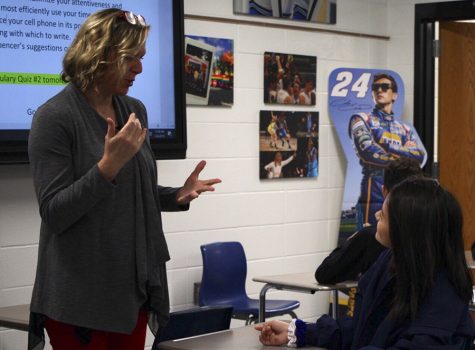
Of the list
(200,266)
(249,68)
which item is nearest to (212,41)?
(249,68)

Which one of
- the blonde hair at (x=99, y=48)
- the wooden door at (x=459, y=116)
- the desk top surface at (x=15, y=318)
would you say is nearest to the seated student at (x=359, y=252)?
the desk top surface at (x=15, y=318)

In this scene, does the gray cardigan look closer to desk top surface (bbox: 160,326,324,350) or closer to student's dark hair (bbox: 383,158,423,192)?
desk top surface (bbox: 160,326,324,350)

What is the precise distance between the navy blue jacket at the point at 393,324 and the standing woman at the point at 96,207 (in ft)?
1.61

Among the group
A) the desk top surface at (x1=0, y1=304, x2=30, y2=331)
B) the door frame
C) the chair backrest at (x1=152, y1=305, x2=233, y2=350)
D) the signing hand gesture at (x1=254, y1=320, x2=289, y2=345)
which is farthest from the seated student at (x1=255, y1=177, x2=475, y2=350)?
the door frame

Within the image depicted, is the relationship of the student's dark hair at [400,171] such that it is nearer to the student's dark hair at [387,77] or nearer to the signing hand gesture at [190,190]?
the signing hand gesture at [190,190]

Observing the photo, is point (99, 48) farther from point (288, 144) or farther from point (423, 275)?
point (288, 144)

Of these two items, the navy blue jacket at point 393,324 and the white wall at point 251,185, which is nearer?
the navy blue jacket at point 393,324

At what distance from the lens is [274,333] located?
2338mm

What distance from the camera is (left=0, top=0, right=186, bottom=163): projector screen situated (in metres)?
3.82

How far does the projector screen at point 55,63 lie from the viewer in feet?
12.5

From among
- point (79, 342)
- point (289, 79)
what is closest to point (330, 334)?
point (79, 342)

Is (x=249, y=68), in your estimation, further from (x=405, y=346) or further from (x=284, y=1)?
(x=405, y=346)

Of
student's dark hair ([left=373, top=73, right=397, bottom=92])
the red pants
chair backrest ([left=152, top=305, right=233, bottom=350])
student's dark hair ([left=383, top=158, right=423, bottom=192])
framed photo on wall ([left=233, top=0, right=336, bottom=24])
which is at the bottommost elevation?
chair backrest ([left=152, top=305, right=233, bottom=350])

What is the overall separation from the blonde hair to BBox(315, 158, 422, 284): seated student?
186 cm
